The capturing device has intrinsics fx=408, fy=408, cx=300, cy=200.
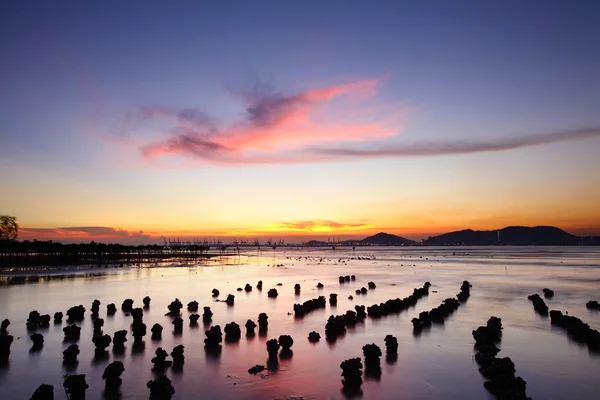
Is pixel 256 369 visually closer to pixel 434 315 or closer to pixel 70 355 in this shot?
pixel 70 355

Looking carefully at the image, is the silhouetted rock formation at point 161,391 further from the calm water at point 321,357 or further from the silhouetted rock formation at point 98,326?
the silhouetted rock formation at point 98,326

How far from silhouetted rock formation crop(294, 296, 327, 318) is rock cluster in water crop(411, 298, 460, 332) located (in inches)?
296

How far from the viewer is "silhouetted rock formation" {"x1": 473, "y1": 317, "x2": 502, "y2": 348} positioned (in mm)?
19125

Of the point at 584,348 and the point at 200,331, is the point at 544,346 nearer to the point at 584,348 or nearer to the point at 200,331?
the point at 584,348

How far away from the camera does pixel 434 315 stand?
25312mm

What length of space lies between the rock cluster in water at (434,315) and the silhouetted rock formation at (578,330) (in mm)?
6022

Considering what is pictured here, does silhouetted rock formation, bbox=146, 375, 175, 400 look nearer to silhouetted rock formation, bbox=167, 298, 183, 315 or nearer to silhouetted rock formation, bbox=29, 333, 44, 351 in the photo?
silhouetted rock formation, bbox=29, 333, 44, 351

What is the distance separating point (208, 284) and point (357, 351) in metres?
31.2

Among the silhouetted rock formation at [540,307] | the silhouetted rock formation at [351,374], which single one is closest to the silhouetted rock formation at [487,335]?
the silhouetted rock formation at [351,374]

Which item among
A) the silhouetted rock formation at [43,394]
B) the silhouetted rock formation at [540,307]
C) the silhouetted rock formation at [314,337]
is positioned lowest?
the silhouetted rock formation at [540,307]

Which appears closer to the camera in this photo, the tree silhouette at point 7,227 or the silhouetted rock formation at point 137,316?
the silhouetted rock formation at point 137,316

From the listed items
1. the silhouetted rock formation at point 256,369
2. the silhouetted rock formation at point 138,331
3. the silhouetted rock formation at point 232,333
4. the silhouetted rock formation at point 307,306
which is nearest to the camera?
the silhouetted rock formation at point 256,369

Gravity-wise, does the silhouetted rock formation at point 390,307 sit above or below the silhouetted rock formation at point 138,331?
below

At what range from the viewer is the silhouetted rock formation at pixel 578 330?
760 inches
